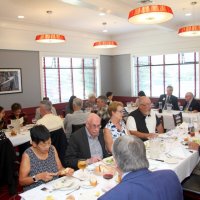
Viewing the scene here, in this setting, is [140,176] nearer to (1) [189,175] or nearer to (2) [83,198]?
(2) [83,198]

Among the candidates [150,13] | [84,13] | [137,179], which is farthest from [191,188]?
[84,13]

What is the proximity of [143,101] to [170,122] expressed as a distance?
2.69m

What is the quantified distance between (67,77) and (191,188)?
694cm

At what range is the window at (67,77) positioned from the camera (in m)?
8.55

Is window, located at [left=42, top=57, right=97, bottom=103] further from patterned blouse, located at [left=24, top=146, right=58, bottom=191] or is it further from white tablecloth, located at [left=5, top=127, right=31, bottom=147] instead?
patterned blouse, located at [left=24, top=146, right=58, bottom=191]

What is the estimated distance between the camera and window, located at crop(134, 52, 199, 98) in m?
8.64

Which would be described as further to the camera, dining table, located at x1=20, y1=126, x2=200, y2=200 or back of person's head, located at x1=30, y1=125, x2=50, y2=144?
→ back of person's head, located at x1=30, y1=125, x2=50, y2=144

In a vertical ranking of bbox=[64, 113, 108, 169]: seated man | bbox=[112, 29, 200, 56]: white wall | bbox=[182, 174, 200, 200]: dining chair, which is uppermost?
bbox=[112, 29, 200, 56]: white wall

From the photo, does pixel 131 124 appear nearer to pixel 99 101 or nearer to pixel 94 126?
pixel 94 126

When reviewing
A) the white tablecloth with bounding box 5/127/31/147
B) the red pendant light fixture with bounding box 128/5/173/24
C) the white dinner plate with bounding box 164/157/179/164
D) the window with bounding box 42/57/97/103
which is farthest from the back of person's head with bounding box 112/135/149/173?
the window with bounding box 42/57/97/103

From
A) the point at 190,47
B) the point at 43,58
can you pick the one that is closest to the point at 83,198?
the point at 43,58

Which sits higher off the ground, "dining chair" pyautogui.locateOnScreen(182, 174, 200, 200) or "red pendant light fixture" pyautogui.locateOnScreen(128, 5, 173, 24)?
"red pendant light fixture" pyautogui.locateOnScreen(128, 5, 173, 24)

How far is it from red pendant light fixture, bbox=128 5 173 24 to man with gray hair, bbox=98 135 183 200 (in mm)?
2315

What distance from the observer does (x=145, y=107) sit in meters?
4.08
